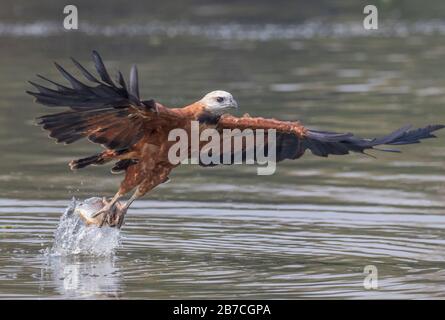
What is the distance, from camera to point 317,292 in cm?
1012

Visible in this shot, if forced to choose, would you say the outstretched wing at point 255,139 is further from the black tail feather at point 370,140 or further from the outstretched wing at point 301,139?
the black tail feather at point 370,140

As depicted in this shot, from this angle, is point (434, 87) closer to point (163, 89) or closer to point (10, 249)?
point (163, 89)

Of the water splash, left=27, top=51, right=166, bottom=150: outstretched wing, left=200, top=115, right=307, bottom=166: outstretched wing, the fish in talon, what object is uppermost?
left=27, top=51, right=166, bottom=150: outstretched wing

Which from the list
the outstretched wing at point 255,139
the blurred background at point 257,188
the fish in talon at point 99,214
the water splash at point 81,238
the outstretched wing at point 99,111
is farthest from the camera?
the water splash at point 81,238

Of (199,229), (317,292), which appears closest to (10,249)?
(199,229)

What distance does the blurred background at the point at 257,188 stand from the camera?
35.4ft

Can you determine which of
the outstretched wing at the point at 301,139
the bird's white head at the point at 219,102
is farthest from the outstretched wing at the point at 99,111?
the outstretched wing at the point at 301,139

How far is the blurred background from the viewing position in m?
10.8

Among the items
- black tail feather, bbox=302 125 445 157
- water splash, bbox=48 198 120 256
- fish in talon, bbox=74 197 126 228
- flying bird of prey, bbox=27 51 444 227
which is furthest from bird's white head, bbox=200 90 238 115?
water splash, bbox=48 198 120 256

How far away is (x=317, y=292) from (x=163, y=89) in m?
12.7

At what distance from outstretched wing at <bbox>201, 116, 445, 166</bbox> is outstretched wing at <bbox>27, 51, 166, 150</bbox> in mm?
814

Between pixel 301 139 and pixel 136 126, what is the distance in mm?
1611

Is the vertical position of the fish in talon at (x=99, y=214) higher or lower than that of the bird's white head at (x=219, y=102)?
lower

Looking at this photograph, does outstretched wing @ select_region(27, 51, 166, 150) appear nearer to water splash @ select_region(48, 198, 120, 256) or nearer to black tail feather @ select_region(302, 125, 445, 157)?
water splash @ select_region(48, 198, 120, 256)
